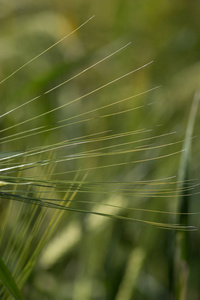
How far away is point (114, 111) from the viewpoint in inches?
30.6

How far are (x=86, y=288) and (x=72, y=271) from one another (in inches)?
3.4

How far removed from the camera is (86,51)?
796mm

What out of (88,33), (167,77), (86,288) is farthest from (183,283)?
(88,33)

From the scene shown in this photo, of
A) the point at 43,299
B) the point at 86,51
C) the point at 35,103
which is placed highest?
the point at 86,51

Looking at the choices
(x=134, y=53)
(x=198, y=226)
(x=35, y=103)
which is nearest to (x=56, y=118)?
(x=35, y=103)

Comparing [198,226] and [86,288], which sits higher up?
[198,226]

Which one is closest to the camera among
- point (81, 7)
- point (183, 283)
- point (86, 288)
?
point (183, 283)

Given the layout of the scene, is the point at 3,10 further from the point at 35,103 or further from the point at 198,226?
the point at 198,226

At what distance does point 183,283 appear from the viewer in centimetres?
55

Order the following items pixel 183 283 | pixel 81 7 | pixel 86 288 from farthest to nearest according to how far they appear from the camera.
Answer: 1. pixel 81 7
2. pixel 86 288
3. pixel 183 283

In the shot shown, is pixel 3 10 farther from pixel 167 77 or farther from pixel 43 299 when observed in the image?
pixel 43 299

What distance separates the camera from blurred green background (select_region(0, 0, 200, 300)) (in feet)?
2.29

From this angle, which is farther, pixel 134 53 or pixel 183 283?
pixel 134 53

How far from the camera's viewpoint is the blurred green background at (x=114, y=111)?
0.70 metres
